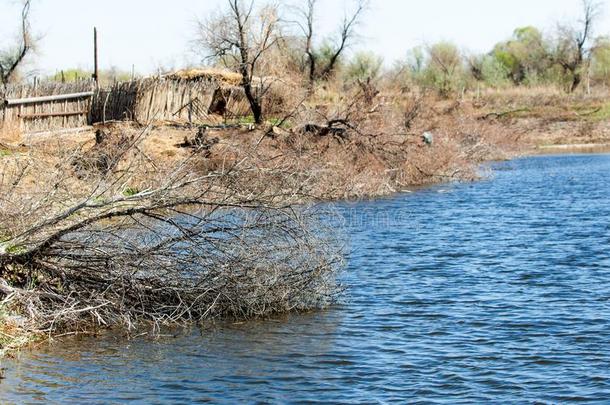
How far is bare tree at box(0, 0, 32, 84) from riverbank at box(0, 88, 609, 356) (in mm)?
25961

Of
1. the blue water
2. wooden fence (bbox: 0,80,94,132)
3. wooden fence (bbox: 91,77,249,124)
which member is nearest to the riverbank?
wooden fence (bbox: 91,77,249,124)

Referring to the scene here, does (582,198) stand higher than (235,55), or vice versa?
(235,55)

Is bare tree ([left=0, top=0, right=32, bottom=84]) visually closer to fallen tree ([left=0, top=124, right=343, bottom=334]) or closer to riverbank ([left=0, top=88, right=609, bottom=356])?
riverbank ([left=0, top=88, right=609, bottom=356])

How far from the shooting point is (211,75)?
36062 mm

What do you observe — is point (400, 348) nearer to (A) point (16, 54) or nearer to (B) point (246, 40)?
(B) point (246, 40)

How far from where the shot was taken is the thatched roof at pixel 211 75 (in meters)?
35.5

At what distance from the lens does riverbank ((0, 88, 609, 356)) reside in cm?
1180

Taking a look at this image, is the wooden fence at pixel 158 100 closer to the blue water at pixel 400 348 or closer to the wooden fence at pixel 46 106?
the wooden fence at pixel 46 106

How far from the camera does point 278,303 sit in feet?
41.6

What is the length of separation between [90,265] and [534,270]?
27.7ft

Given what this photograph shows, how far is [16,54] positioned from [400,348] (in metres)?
53.6

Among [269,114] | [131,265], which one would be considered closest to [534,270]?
[131,265]

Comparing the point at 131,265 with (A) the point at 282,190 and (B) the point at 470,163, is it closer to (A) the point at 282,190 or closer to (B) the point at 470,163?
(A) the point at 282,190

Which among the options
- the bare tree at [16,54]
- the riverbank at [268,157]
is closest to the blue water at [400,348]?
the riverbank at [268,157]
